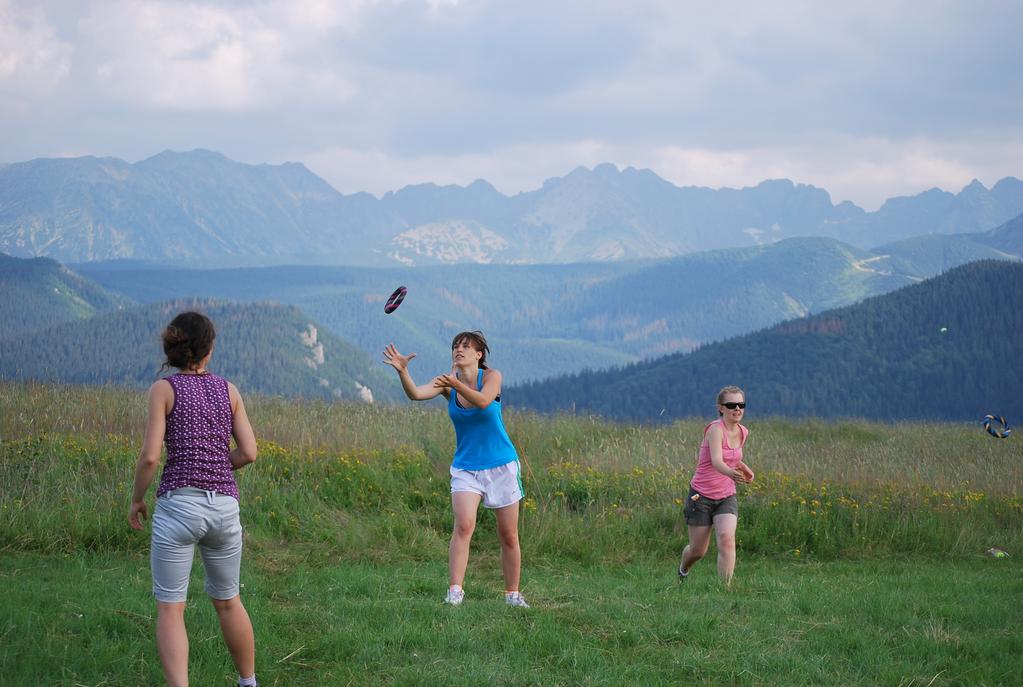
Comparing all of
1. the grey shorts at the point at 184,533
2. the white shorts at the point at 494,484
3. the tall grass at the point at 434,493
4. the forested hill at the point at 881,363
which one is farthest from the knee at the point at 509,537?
the forested hill at the point at 881,363

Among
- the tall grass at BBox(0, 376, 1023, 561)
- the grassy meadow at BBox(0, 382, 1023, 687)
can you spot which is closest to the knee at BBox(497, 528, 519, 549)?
the grassy meadow at BBox(0, 382, 1023, 687)

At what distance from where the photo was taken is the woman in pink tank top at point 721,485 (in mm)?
8477

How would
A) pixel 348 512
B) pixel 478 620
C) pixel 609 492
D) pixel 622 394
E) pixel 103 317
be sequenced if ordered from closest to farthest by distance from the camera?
pixel 478 620 → pixel 348 512 → pixel 609 492 → pixel 622 394 → pixel 103 317

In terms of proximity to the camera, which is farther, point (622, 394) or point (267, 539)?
point (622, 394)

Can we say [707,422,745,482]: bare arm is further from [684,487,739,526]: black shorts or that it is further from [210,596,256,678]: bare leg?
[210,596,256,678]: bare leg

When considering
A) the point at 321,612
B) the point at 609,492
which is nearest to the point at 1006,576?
the point at 609,492

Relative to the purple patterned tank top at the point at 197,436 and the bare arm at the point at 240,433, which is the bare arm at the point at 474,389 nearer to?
the bare arm at the point at 240,433

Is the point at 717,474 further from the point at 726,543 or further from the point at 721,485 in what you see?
the point at 726,543

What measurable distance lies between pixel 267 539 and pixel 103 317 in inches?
6804

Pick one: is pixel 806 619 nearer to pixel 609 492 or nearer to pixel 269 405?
pixel 609 492

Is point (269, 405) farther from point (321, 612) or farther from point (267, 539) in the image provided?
point (321, 612)

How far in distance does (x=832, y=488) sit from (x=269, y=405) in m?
10.2

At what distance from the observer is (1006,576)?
9688 millimetres

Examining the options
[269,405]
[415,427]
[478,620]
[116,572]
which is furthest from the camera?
[269,405]
